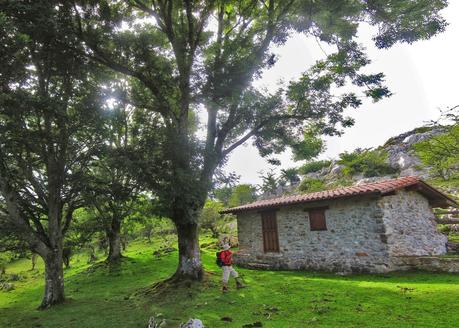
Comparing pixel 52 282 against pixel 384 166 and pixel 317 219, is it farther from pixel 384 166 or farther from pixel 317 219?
pixel 384 166

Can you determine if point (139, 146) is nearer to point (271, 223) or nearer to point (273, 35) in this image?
point (273, 35)

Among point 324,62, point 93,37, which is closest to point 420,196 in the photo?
point 324,62

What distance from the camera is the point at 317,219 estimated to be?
55.2 feet

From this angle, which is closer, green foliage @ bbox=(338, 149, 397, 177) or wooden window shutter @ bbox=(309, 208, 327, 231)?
wooden window shutter @ bbox=(309, 208, 327, 231)

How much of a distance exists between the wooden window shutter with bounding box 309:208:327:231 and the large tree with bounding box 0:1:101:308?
11669 millimetres

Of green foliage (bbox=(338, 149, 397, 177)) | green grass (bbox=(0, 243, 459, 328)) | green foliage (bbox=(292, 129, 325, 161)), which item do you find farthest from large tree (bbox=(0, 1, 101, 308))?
green foliage (bbox=(338, 149, 397, 177))

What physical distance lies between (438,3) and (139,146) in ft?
38.2

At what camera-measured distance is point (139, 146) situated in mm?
12734

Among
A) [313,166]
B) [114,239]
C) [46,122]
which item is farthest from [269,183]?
[46,122]

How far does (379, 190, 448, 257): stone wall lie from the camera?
14.5 m

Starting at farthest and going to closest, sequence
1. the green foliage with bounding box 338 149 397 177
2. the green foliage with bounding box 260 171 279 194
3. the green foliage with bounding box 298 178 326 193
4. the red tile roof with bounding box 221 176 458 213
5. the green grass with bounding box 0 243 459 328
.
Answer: the green foliage with bounding box 260 171 279 194
the green foliage with bounding box 298 178 326 193
the green foliage with bounding box 338 149 397 177
the red tile roof with bounding box 221 176 458 213
the green grass with bounding box 0 243 459 328

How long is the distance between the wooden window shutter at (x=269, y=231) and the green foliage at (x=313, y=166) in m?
36.3

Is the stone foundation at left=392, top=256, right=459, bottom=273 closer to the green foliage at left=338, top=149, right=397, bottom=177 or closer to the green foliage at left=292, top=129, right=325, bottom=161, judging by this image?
the green foliage at left=292, top=129, right=325, bottom=161

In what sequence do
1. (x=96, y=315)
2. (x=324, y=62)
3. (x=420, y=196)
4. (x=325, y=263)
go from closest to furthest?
(x=96, y=315)
(x=324, y=62)
(x=325, y=263)
(x=420, y=196)
